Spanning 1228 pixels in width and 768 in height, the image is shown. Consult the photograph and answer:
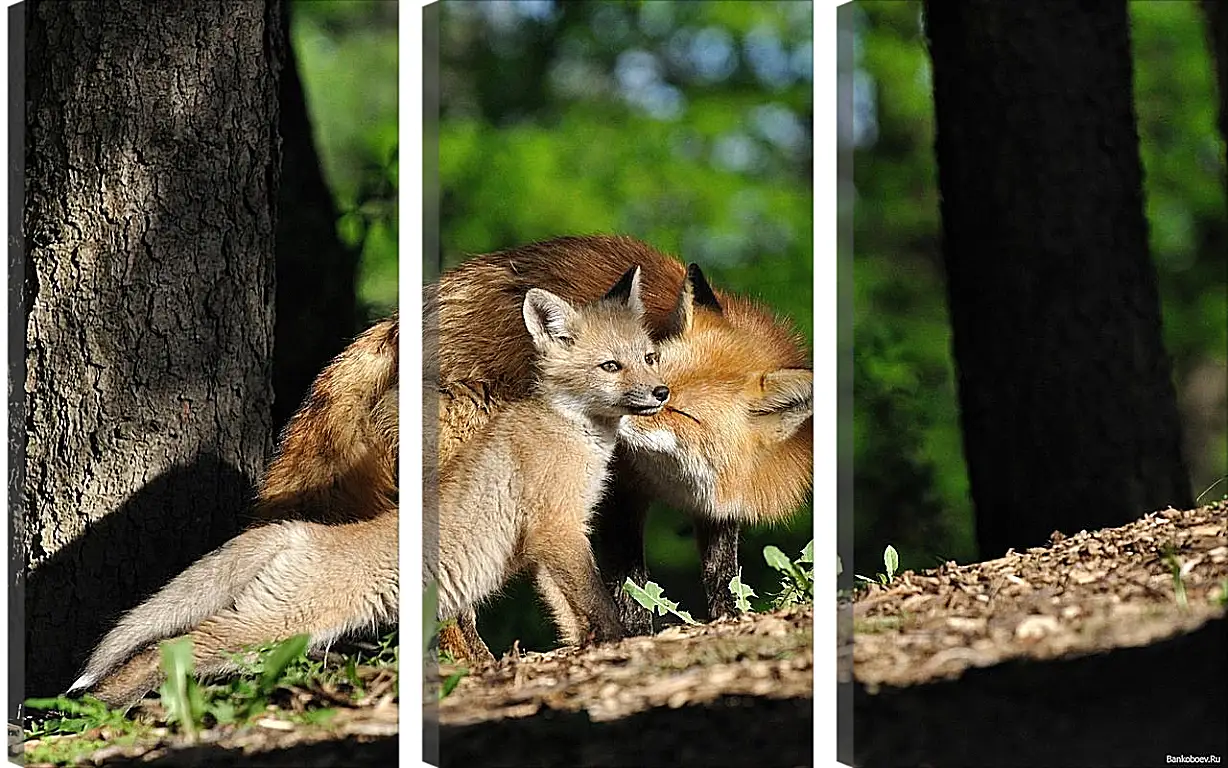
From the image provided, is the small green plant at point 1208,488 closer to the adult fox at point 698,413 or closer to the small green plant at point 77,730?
the adult fox at point 698,413

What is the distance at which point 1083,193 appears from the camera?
3.14 m

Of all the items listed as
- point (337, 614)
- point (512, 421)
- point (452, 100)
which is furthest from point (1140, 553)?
point (452, 100)

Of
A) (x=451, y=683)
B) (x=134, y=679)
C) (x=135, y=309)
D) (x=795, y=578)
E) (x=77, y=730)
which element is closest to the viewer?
(x=795, y=578)

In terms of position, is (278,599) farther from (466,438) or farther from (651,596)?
(651,596)

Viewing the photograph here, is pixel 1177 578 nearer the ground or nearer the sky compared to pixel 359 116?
nearer the ground

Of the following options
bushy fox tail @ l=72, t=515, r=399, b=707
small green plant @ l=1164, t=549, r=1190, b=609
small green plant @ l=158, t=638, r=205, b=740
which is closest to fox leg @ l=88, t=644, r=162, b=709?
bushy fox tail @ l=72, t=515, r=399, b=707

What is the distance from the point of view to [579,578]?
2.97 meters

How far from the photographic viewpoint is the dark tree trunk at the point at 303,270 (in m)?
3.80

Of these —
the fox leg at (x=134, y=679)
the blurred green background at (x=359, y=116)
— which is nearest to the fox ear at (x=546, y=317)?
the blurred green background at (x=359, y=116)

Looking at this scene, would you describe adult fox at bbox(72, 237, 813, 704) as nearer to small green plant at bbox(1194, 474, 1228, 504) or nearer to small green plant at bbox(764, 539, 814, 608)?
small green plant at bbox(764, 539, 814, 608)

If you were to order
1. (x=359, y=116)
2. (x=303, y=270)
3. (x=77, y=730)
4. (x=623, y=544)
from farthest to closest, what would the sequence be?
(x=359, y=116), (x=303, y=270), (x=77, y=730), (x=623, y=544)

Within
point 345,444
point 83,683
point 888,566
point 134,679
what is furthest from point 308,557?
point 888,566

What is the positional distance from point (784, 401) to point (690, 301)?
29 cm

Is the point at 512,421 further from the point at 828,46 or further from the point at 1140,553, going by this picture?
the point at 1140,553
